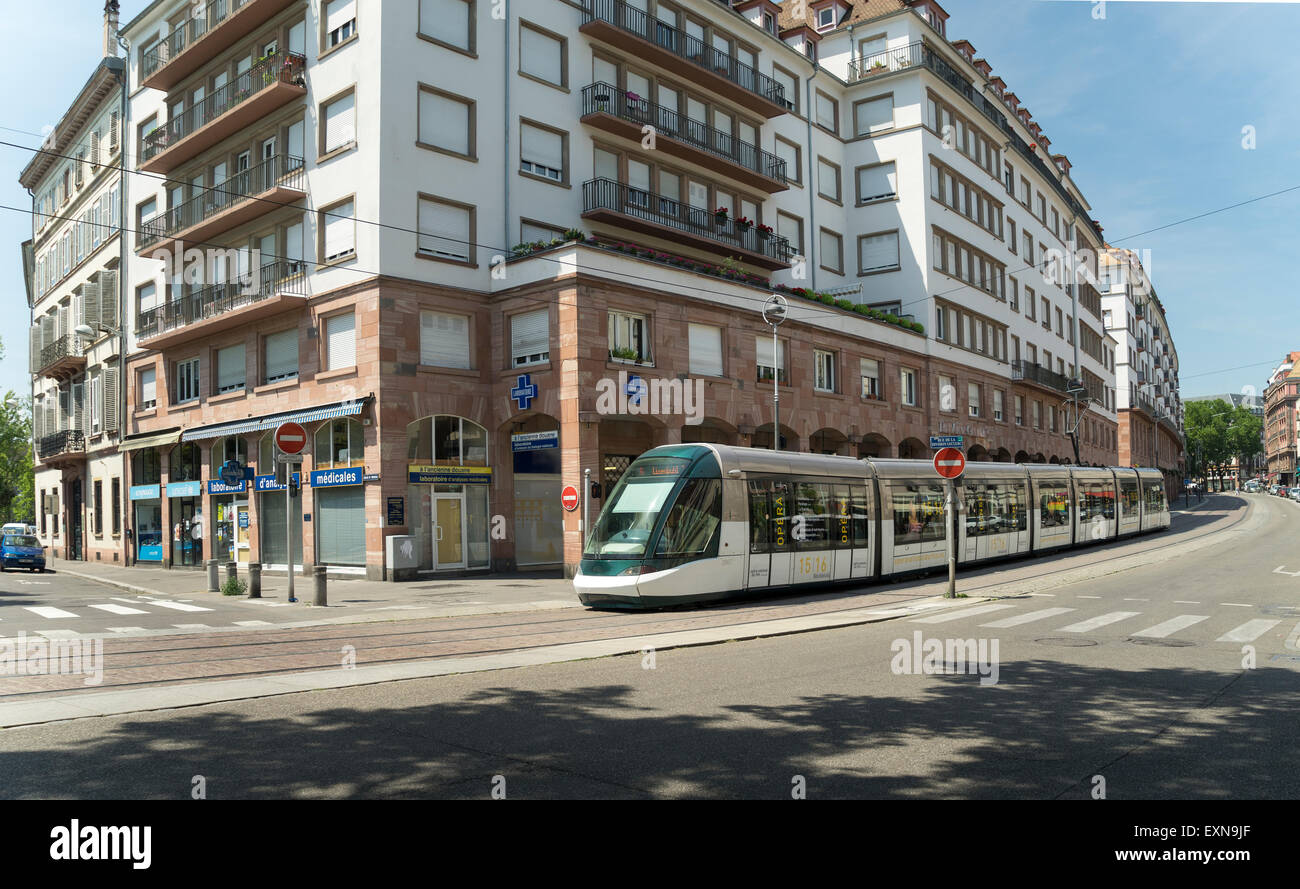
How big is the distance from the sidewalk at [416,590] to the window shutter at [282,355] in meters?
5.89

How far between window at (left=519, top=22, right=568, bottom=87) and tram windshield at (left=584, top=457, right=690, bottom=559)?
1583 cm

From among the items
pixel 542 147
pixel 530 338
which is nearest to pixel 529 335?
pixel 530 338

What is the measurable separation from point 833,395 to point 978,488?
9.46 metres

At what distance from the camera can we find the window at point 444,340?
25.9m

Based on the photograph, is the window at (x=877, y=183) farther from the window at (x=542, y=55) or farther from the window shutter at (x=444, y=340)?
the window shutter at (x=444, y=340)

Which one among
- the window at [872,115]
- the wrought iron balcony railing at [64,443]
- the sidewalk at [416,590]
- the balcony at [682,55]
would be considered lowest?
the sidewalk at [416,590]

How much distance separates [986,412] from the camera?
4528cm

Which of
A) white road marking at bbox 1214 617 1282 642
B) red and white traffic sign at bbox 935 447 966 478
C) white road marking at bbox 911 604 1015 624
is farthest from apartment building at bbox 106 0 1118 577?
white road marking at bbox 1214 617 1282 642

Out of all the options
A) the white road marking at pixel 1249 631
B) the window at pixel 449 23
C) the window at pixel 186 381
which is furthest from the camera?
the window at pixel 186 381

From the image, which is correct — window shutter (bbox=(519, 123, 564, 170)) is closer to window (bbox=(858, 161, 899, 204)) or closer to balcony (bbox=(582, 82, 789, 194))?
balcony (bbox=(582, 82, 789, 194))

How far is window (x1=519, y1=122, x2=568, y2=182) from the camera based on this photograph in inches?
1098

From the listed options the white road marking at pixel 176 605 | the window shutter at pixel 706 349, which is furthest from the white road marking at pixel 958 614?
the window shutter at pixel 706 349
